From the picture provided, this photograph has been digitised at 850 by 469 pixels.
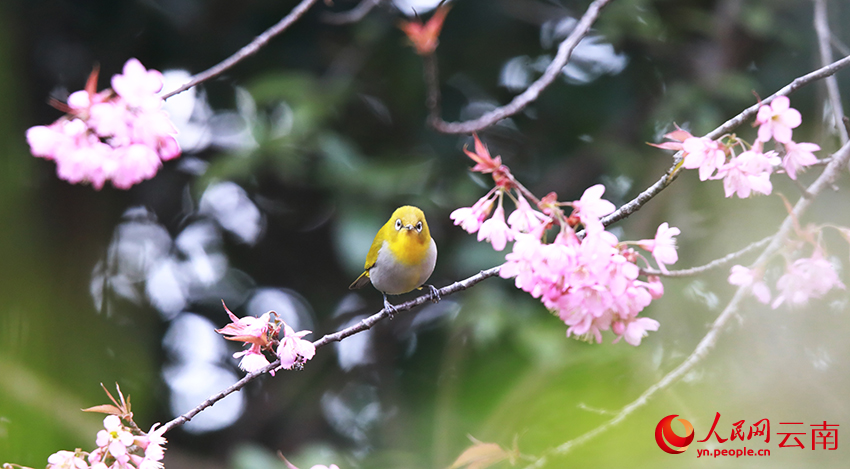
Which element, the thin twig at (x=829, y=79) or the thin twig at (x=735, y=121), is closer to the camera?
the thin twig at (x=735, y=121)

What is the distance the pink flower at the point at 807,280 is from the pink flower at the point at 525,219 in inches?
20.9

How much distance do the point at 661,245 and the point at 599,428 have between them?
13.5 inches

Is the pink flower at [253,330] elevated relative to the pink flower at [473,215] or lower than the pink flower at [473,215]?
elevated

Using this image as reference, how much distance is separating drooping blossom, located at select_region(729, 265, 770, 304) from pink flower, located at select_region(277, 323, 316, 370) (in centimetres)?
83

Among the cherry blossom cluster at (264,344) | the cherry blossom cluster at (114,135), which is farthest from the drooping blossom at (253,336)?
the cherry blossom cluster at (114,135)

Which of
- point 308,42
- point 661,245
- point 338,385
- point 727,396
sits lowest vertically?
point 727,396

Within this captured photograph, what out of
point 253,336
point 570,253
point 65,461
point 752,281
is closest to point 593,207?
point 570,253

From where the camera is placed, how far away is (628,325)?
1.13 metres

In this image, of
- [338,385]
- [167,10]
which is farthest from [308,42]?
[338,385]

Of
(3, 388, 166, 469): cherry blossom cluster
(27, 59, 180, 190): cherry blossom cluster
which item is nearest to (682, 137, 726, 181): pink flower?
(27, 59, 180, 190): cherry blossom cluster

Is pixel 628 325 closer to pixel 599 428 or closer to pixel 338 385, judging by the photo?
pixel 599 428

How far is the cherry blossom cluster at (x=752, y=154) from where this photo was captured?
39.8 inches

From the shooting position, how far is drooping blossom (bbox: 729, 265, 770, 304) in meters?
1.16

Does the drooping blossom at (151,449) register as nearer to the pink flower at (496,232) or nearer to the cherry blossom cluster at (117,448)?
the cherry blossom cluster at (117,448)
